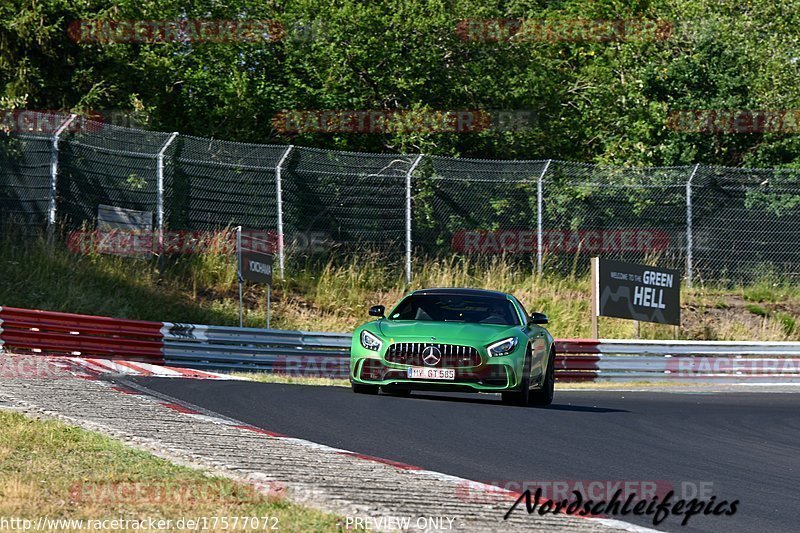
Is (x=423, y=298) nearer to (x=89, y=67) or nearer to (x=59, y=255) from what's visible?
(x=59, y=255)

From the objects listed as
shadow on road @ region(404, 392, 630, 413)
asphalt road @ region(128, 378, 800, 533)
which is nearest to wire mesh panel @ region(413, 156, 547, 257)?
asphalt road @ region(128, 378, 800, 533)

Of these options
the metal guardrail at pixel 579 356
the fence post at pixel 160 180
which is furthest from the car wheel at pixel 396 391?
the fence post at pixel 160 180

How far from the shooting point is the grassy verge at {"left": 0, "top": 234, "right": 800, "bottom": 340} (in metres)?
23.7

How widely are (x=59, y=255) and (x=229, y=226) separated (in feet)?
11.5

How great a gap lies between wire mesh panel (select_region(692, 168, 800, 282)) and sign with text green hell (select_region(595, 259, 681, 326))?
121 cm

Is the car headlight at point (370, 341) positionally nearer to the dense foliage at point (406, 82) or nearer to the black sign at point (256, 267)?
the black sign at point (256, 267)

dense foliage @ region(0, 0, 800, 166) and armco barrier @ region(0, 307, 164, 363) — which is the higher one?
dense foliage @ region(0, 0, 800, 166)

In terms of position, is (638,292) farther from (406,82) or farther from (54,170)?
(54,170)

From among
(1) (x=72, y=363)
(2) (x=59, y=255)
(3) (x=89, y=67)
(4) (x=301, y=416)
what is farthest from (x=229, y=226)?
(4) (x=301, y=416)

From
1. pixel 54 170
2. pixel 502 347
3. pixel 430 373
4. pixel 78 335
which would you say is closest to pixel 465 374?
pixel 430 373

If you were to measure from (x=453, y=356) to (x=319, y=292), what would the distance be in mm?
13493

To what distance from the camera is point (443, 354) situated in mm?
13750

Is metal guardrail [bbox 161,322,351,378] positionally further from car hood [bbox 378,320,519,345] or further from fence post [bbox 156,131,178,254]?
car hood [bbox 378,320,519,345]

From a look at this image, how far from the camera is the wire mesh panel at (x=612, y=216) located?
27.0 m
